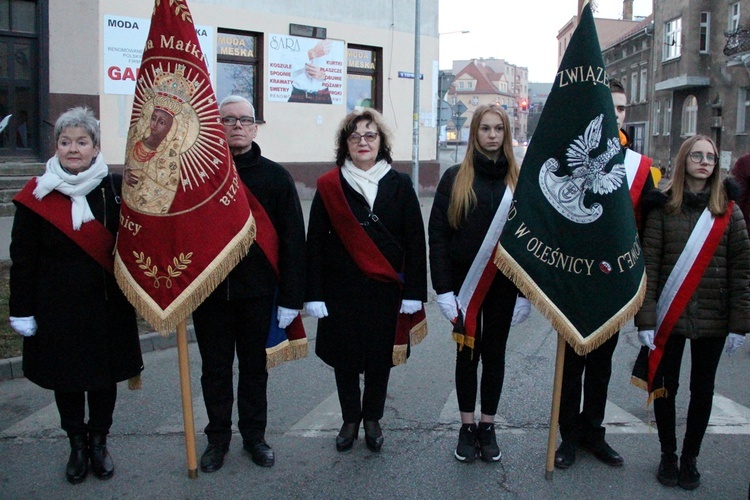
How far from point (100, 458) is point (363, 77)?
51.6ft

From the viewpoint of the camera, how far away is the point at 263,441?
4.09 m

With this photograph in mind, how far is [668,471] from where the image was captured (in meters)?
3.84

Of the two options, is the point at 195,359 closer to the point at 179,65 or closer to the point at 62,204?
the point at 62,204

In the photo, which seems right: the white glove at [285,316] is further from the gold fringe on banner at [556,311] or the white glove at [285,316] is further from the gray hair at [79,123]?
the gray hair at [79,123]

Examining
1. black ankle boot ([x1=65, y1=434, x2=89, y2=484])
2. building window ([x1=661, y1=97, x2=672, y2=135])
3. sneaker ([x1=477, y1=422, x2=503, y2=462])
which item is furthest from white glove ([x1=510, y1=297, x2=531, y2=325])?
building window ([x1=661, y1=97, x2=672, y2=135])

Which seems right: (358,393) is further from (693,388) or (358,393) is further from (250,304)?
(693,388)

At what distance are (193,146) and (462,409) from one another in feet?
6.82

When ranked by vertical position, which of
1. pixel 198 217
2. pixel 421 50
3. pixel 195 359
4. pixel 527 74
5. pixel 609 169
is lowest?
pixel 195 359

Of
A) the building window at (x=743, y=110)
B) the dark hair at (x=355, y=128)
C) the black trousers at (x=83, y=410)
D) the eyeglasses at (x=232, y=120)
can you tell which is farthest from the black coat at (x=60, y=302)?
the building window at (x=743, y=110)

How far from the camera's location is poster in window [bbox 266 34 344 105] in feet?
54.0

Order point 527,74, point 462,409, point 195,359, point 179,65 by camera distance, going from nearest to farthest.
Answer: point 179,65 → point 462,409 → point 195,359 → point 527,74

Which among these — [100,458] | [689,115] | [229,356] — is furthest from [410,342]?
[689,115]

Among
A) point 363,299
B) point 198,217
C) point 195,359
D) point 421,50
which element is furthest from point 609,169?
A: point 421,50

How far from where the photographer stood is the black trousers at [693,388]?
377 cm
